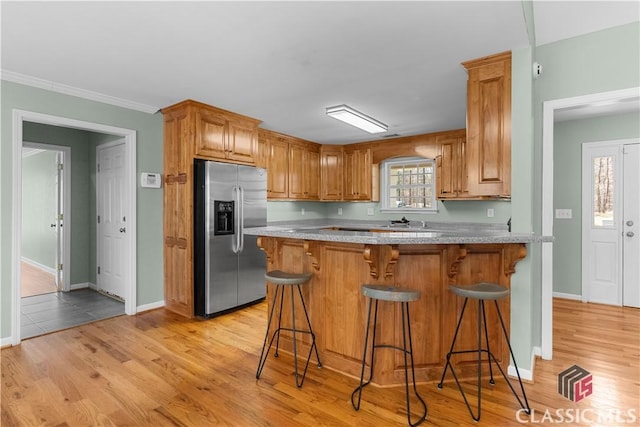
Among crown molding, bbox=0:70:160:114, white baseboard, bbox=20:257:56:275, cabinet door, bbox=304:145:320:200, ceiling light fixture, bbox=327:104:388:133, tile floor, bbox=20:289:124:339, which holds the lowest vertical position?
tile floor, bbox=20:289:124:339

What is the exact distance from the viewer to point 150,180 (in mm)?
4008

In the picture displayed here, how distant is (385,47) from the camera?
2477 mm

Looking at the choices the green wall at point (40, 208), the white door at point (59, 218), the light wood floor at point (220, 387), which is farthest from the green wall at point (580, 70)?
the green wall at point (40, 208)

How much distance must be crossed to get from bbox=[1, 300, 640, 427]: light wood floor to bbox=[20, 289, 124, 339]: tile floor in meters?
0.29

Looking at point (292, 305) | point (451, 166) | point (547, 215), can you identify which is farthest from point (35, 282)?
point (547, 215)

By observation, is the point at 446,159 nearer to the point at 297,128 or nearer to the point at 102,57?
the point at 297,128

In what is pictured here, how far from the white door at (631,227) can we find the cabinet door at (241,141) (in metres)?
4.88

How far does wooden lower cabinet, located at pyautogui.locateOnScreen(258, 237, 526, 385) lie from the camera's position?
93.8 inches

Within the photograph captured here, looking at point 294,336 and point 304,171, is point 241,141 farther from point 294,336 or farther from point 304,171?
point 294,336

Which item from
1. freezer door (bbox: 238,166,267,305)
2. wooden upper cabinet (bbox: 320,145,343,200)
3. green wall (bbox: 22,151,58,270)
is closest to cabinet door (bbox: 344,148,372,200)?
wooden upper cabinet (bbox: 320,145,343,200)

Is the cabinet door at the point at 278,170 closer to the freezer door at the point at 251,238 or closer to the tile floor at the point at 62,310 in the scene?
the freezer door at the point at 251,238

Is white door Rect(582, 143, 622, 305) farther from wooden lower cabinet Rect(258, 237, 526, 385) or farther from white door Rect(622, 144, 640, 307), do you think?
wooden lower cabinet Rect(258, 237, 526, 385)

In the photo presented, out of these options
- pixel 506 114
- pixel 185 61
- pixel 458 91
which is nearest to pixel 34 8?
pixel 185 61

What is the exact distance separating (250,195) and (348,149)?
2629 millimetres
